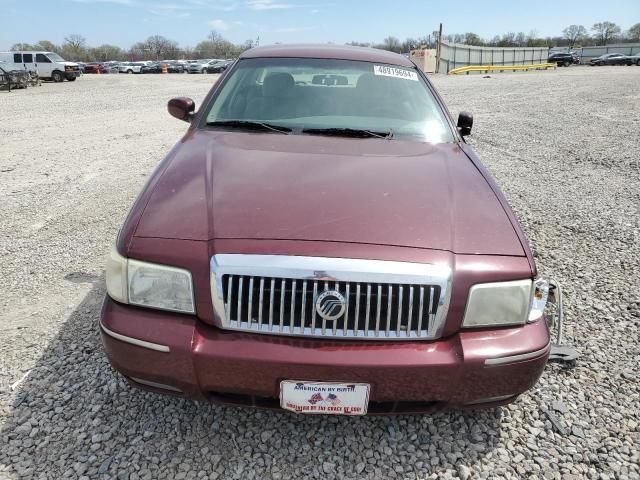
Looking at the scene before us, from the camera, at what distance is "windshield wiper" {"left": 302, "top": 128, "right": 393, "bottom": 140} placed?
284 cm

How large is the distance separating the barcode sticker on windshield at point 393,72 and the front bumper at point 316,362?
7.08 ft

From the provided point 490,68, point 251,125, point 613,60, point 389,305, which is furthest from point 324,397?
point 613,60

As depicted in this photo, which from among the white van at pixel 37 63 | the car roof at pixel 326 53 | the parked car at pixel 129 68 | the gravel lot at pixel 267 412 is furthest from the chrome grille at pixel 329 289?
the parked car at pixel 129 68

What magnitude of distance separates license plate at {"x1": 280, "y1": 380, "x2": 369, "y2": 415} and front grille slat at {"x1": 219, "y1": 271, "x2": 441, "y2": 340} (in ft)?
0.58

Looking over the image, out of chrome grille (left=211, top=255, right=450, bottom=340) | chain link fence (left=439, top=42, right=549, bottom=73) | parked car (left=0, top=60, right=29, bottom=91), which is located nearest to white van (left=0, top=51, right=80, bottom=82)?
parked car (left=0, top=60, right=29, bottom=91)

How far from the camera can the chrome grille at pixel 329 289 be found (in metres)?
1.67

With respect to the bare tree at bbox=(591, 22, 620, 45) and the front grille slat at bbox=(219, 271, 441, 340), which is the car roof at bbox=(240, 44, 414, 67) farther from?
the bare tree at bbox=(591, 22, 620, 45)

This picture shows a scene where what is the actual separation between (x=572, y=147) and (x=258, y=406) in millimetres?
8227

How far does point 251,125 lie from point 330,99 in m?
0.57

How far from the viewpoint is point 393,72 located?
3377mm

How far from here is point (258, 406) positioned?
5.94ft

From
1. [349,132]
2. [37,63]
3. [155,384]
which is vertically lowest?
[155,384]

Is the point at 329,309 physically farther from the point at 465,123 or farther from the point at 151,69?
the point at 151,69

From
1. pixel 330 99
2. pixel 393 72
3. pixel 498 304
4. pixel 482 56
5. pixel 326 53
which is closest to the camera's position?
pixel 498 304
